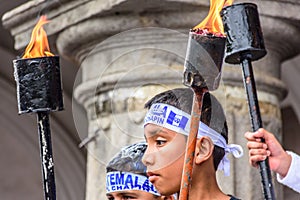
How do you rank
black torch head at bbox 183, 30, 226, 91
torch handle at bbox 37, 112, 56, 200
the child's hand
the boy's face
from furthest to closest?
torch handle at bbox 37, 112, 56, 200 < the boy's face < the child's hand < black torch head at bbox 183, 30, 226, 91

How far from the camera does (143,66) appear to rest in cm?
684

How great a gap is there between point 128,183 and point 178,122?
0.95 m

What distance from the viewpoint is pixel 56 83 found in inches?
194

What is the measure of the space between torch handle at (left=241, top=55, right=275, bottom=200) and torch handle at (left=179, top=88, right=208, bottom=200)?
199mm

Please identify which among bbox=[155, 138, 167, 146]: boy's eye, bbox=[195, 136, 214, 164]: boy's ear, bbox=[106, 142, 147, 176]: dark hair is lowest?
bbox=[195, 136, 214, 164]: boy's ear

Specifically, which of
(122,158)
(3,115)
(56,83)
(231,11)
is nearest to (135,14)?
(122,158)

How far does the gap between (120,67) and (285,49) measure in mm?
879

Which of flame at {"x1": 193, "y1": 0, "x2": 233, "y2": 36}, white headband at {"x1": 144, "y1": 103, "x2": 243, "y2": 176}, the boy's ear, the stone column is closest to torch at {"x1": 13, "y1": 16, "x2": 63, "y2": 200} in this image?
white headband at {"x1": 144, "y1": 103, "x2": 243, "y2": 176}

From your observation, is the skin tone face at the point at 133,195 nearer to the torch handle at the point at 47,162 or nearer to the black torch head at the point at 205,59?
the torch handle at the point at 47,162

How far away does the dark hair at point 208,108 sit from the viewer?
187 inches

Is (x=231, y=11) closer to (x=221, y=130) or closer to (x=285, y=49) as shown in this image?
(x=221, y=130)

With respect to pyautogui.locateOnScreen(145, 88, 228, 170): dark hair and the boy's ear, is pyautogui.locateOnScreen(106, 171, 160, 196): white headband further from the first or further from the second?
the boy's ear

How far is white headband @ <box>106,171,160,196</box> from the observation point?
5668mm

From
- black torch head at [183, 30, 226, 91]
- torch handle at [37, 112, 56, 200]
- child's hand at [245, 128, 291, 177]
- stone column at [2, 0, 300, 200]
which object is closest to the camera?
black torch head at [183, 30, 226, 91]
